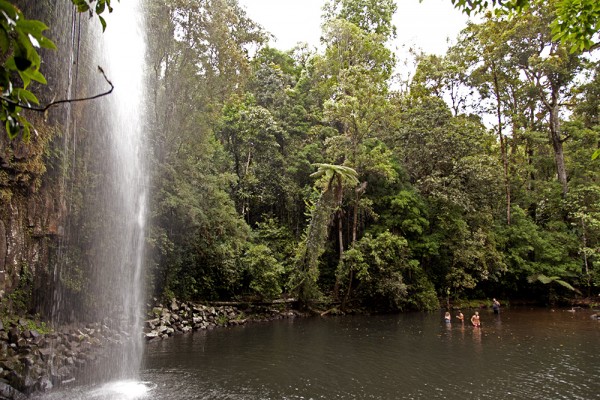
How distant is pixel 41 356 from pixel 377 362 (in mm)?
8674

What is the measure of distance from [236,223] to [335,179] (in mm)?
5287

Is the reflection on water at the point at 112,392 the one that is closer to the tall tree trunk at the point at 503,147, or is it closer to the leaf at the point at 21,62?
the leaf at the point at 21,62

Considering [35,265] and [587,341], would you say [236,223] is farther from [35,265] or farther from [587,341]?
[587,341]

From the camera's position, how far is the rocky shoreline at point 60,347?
8088mm

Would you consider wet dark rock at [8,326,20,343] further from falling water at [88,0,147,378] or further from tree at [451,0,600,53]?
tree at [451,0,600,53]

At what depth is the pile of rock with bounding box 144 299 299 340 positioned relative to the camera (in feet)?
48.9

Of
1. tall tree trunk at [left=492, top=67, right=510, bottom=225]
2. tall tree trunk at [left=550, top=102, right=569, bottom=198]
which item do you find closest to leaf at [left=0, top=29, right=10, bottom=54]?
tall tree trunk at [left=492, top=67, right=510, bottom=225]

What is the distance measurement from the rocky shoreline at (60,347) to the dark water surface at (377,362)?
1054 mm

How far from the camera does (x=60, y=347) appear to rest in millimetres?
10156

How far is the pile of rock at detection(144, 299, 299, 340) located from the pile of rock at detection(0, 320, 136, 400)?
9.59 feet

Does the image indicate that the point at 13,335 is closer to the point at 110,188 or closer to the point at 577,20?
the point at 110,188

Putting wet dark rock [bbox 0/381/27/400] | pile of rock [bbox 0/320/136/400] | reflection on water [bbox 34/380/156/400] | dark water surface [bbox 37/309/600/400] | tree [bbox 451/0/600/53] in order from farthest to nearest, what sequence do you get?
dark water surface [bbox 37/309/600/400]
reflection on water [bbox 34/380/156/400]
pile of rock [bbox 0/320/136/400]
wet dark rock [bbox 0/381/27/400]
tree [bbox 451/0/600/53]

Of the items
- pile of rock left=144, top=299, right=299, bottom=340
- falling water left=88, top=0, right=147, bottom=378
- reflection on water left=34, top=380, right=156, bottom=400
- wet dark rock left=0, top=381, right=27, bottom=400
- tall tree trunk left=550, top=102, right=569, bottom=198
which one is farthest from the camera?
tall tree trunk left=550, top=102, right=569, bottom=198

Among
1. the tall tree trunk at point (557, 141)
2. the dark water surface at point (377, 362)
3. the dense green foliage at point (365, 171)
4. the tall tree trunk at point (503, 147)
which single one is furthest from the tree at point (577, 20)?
the tall tree trunk at point (557, 141)
